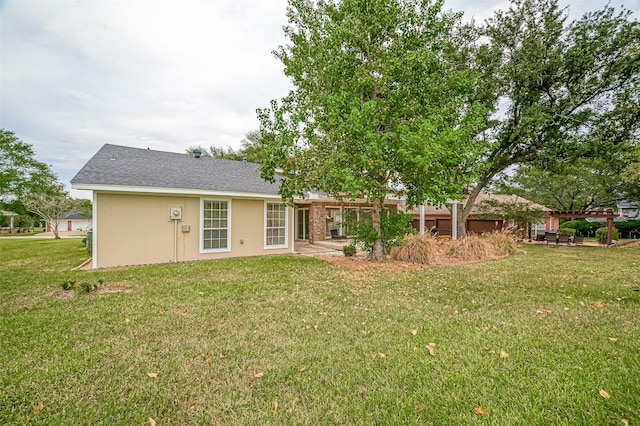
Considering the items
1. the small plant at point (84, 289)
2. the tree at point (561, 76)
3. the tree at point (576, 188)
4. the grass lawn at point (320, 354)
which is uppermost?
the tree at point (561, 76)

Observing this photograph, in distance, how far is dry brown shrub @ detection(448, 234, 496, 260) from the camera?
1080 cm

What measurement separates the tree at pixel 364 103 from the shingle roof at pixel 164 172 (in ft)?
6.21

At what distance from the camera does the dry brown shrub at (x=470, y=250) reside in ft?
Answer: 35.4

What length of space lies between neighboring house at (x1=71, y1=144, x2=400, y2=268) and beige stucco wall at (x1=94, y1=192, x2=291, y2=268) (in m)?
0.02

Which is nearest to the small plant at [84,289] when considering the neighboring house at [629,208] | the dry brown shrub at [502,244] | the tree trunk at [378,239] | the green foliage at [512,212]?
the tree trunk at [378,239]

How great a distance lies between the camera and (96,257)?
8719mm

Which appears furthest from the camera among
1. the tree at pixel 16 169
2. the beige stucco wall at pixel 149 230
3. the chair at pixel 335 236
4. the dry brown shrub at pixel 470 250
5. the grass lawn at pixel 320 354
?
the tree at pixel 16 169

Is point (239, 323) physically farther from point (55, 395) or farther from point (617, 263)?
point (617, 263)

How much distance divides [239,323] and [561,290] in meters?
6.58

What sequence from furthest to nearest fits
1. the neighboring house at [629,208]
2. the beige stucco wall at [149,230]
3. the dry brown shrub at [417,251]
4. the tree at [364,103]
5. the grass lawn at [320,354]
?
the neighboring house at [629,208] → the dry brown shrub at [417,251] → the beige stucco wall at [149,230] → the tree at [364,103] → the grass lawn at [320,354]

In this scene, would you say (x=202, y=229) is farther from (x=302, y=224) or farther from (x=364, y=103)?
(x=302, y=224)

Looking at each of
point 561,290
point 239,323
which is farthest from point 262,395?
point 561,290

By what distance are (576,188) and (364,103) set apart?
1157 inches

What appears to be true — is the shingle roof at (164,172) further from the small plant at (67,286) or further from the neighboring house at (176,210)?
the small plant at (67,286)
